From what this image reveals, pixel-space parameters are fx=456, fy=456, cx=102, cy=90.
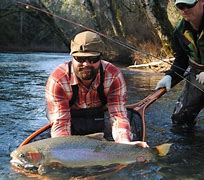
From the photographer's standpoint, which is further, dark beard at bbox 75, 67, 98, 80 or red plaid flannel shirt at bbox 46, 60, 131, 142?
red plaid flannel shirt at bbox 46, 60, 131, 142

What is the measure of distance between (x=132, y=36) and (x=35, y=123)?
17.2 m

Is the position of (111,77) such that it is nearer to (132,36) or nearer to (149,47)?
(149,47)

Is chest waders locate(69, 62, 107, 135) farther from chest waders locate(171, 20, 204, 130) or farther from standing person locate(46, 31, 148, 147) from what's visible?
chest waders locate(171, 20, 204, 130)

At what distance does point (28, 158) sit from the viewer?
13.7ft

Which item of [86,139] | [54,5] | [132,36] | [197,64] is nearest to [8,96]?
[197,64]

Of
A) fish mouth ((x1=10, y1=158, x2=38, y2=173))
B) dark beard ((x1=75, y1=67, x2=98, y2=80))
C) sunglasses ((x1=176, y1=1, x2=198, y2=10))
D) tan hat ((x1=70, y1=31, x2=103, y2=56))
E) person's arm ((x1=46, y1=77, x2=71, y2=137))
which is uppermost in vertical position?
sunglasses ((x1=176, y1=1, x2=198, y2=10))

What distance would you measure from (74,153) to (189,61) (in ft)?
9.48

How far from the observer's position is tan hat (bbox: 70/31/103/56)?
454 centimetres

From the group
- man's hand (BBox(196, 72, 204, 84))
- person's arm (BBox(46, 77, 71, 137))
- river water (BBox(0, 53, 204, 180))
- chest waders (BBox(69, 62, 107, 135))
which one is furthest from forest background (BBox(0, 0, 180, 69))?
person's arm (BBox(46, 77, 71, 137))

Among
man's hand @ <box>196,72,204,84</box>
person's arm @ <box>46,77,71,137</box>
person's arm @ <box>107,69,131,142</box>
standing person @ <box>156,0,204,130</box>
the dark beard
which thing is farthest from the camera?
man's hand @ <box>196,72,204,84</box>

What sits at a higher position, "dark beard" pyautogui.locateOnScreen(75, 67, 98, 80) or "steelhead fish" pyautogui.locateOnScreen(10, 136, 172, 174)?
"dark beard" pyautogui.locateOnScreen(75, 67, 98, 80)

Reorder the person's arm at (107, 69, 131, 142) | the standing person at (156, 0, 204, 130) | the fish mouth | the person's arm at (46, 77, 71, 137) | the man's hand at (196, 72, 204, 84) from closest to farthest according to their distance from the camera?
the fish mouth → the person's arm at (46, 77, 71, 137) → the person's arm at (107, 69, 131, 142) → the standing person at (156, 0, 204, 130) → the man's hand at (196, 72, 204, 84)

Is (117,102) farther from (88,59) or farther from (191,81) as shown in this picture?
(191,81)

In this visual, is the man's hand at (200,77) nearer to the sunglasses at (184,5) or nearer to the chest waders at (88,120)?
the sunglasses at (184,5)
